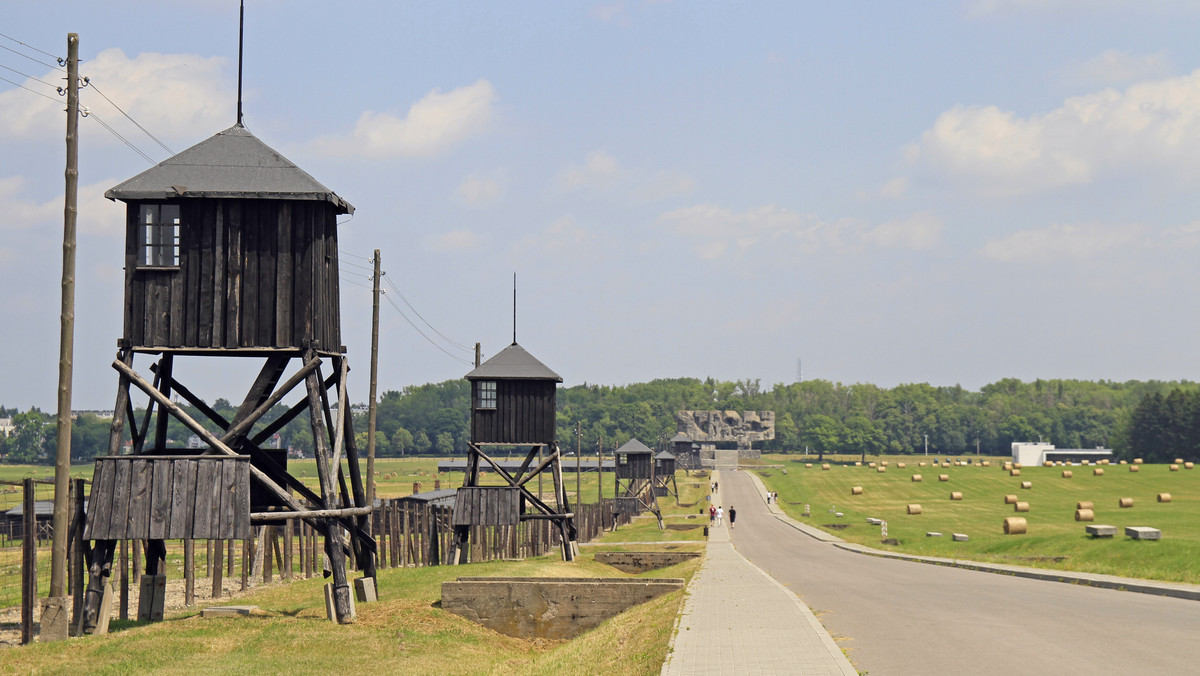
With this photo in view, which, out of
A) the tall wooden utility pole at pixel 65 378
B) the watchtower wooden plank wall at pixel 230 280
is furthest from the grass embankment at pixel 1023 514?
the tall wooden utility pole at pixel 65 378

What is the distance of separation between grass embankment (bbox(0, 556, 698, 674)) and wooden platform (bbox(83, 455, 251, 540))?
1.78m

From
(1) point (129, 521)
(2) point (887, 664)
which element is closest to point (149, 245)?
(1) point (129, 521)

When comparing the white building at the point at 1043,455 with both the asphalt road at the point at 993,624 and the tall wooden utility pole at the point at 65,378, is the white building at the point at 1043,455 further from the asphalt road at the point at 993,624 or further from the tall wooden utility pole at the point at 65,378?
the tall wooden utility pole at the point at 65,378

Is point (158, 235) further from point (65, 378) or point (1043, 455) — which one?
point (1043, 455)

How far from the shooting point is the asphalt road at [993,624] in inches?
559

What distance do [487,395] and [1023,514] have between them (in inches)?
1519

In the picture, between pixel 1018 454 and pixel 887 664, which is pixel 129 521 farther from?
pixel 1018 454

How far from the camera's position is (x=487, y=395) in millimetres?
40438

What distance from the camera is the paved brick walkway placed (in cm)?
1353

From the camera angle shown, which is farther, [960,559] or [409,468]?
[409,468]

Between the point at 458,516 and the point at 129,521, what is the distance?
20.2 m

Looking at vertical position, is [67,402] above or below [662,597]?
above

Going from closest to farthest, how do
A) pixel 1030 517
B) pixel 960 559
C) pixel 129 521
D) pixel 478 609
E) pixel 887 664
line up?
pixel 887 664, pixel 129 521, pixel 478 609, pixel 960 559, pixel 1030 517

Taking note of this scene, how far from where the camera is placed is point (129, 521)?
19.0 meters
